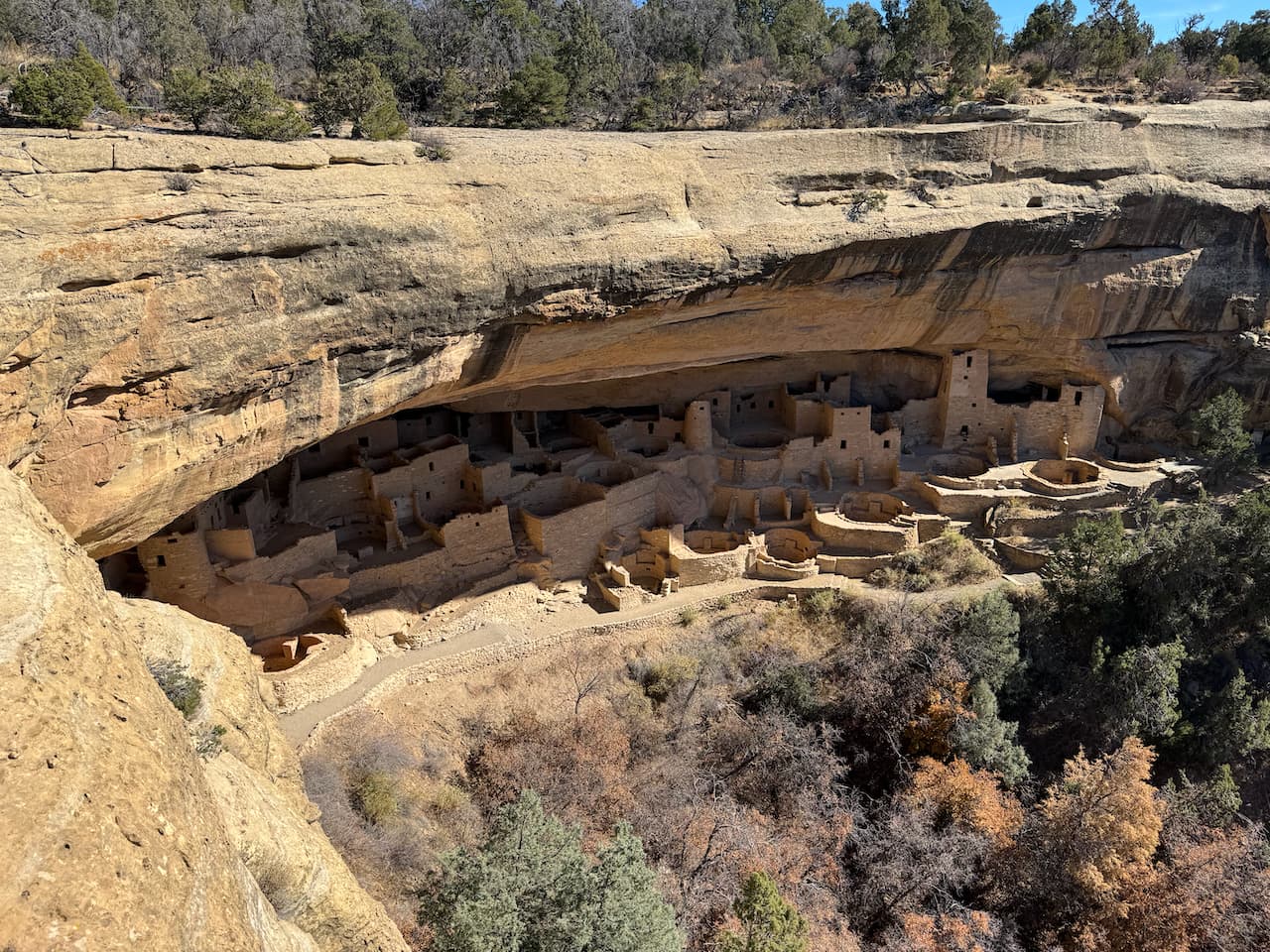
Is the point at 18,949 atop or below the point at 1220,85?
below

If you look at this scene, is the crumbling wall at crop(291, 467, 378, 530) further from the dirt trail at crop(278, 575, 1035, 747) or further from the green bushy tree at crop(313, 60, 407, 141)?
the green bushy tree at crop(313, 60, 407, 141)

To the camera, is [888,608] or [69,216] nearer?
[69,216]

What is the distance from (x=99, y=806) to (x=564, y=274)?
384 inches

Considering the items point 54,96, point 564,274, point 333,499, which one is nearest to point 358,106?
point 564,274

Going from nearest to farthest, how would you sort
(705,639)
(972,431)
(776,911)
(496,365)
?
(776,911) → (496,365) → (705,639) → (972,431)

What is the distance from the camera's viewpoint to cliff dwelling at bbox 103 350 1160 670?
1410 cm

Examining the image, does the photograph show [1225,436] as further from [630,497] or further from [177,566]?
[177,566]

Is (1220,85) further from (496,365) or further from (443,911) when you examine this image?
(443,911)

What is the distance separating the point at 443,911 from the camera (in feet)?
28.3

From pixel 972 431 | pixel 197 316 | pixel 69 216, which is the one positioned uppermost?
pixel 69 216

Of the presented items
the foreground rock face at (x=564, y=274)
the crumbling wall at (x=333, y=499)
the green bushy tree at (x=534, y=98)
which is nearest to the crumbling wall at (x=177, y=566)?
the crumbling wall at (x=333, y=499)

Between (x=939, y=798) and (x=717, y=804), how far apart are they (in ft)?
11.3

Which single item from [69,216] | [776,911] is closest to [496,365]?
[69,216]

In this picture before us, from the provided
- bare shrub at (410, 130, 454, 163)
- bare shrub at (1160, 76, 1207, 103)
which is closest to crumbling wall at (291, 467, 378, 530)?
bare shrub at (410, 130, 454, 163)
